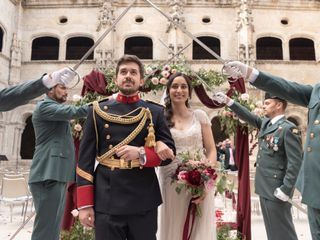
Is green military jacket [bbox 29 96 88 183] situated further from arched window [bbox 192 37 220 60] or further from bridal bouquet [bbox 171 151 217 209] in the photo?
arched window [bbox 192 37 220 60]

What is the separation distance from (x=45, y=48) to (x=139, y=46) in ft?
21.0

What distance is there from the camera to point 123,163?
244 centimetres

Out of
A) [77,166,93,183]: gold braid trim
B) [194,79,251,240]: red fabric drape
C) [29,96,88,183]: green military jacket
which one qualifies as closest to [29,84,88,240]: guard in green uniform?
[29,96,88,183]: green military jacket

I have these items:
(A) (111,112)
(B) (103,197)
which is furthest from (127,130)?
(B) (103,197)

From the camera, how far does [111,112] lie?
2.63 meters

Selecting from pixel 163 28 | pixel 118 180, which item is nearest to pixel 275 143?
pixel 118 180

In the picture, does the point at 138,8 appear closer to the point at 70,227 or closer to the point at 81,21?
the point at 81,21

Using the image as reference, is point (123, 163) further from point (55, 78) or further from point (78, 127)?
point (78, 127)

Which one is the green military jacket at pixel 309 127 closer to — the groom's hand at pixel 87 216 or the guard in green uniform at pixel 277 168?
the guard in green uniform at pixel 277 168

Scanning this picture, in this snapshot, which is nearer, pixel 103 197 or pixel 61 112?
pixel 103 197

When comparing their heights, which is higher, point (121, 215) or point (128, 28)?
point (128, 28)

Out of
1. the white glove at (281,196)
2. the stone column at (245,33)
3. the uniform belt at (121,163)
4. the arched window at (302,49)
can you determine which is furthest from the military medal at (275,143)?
the arched window at (302,49)

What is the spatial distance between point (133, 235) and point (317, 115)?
1.82 m

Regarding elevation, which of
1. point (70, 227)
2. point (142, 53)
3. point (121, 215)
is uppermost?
point (142, 53)
